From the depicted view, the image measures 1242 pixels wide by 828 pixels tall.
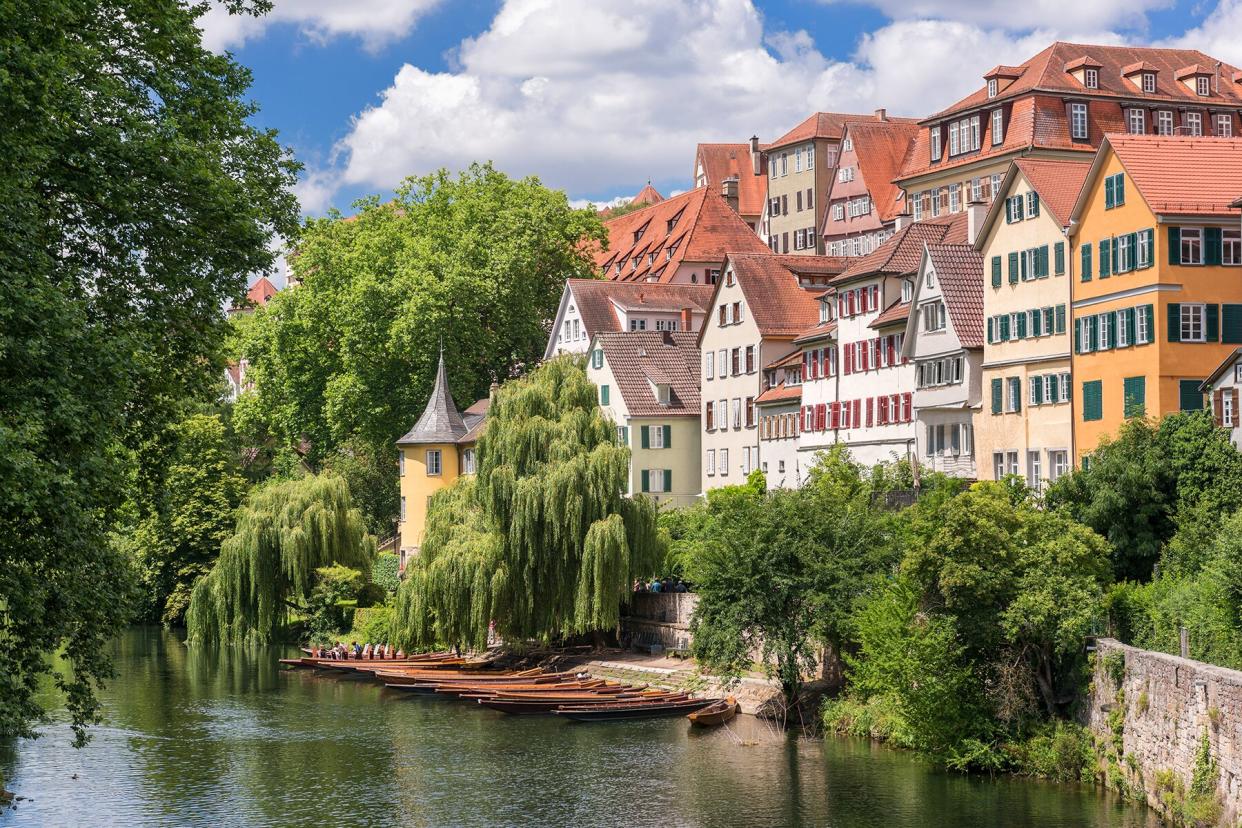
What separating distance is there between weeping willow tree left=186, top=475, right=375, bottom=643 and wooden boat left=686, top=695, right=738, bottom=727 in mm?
23473

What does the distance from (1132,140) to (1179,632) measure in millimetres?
18570

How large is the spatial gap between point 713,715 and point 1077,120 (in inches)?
1793

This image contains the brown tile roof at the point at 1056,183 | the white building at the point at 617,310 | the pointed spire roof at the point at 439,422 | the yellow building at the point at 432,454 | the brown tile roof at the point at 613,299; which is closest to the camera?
the brown tile roof at the point at 1056,183

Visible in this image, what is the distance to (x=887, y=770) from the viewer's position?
122 feet

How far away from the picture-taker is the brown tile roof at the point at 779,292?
71875mm

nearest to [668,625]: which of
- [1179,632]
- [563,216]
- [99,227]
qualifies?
→ [1179,632]

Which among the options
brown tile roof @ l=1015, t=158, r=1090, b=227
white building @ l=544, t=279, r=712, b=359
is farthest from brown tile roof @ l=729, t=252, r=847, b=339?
brown tile roof @ l=1015, t=158, r=1090, b=227

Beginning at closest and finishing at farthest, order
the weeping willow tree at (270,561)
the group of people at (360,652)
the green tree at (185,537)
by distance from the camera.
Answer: the group of people at (360,652) < the weeping willow tree at (270,561) < the green tree at (185,537)

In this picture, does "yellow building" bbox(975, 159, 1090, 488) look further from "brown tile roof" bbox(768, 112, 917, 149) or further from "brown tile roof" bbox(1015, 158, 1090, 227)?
"brown tile roof" bbox(768, 112, 917, 149)

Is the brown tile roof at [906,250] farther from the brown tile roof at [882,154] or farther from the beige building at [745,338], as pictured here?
the brown tile roof at [882,154]

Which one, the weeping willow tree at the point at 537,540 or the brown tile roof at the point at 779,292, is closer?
the weeping willow tree at the point at 537,540

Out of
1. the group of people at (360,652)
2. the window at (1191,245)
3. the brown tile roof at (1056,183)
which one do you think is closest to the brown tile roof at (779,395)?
the brown tile roof at (1056,183)

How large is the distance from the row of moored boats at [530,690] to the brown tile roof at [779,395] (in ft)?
59.2

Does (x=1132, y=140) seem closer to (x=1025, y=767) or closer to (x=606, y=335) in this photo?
(x=1025, y=767)
